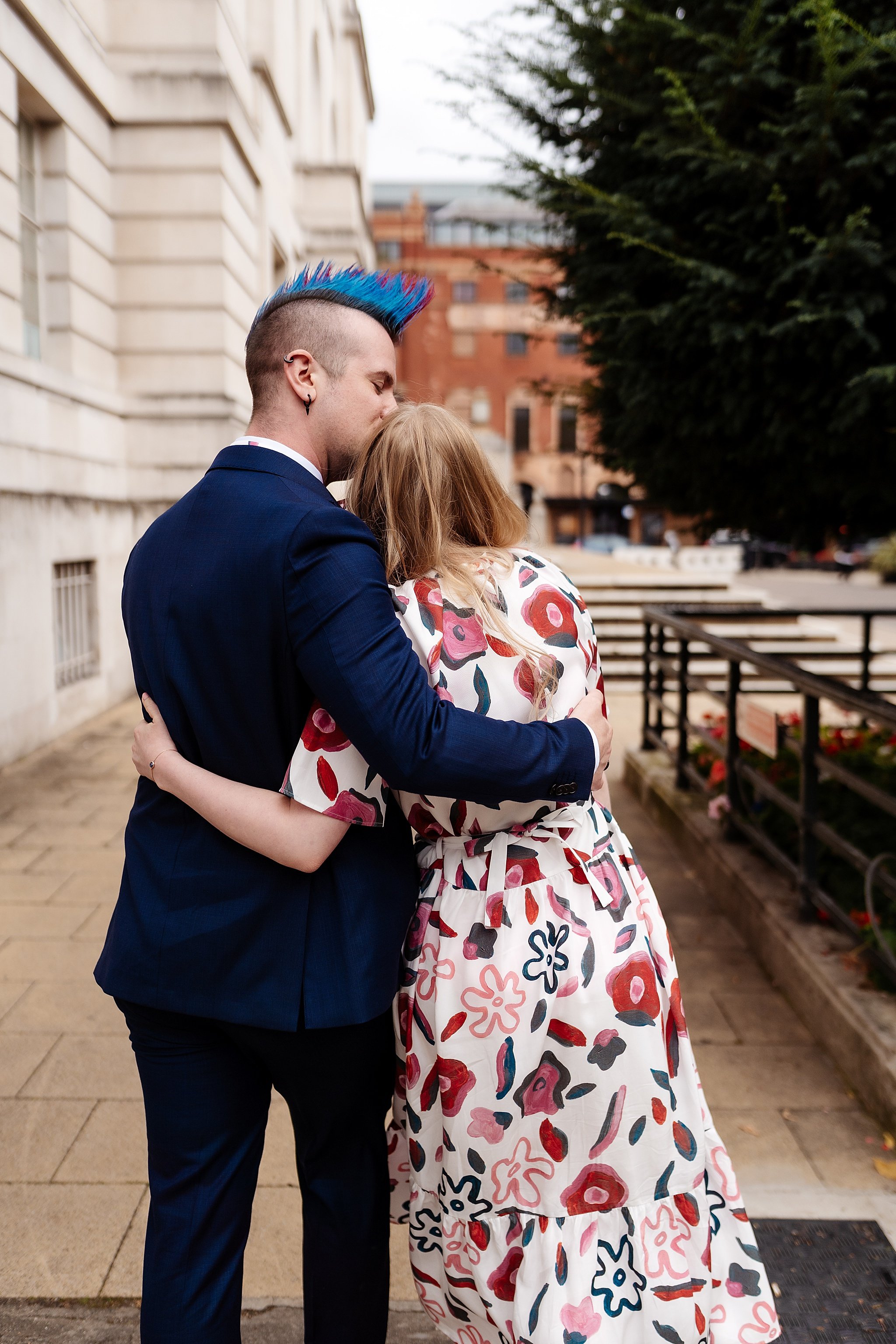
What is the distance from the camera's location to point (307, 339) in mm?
1645

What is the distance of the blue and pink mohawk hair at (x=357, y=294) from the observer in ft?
5.49

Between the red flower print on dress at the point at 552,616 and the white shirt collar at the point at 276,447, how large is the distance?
388 millimetres

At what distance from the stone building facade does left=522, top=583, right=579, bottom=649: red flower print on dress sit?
6535mm

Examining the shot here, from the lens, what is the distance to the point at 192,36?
34.1ft

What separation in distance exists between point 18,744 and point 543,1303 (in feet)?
22.6

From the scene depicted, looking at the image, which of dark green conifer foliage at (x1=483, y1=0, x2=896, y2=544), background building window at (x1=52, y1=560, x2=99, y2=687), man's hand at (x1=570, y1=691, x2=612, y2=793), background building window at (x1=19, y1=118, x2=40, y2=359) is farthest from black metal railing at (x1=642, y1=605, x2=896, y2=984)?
background building window at (x1=19, y1=118, x2=40, y2=359)

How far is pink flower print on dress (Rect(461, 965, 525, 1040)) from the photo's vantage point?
162cm

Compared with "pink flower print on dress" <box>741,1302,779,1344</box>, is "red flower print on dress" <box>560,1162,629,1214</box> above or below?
above

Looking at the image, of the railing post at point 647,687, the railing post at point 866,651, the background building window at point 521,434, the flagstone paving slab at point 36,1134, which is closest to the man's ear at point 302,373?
the flagstone paving slab at point 36,1134

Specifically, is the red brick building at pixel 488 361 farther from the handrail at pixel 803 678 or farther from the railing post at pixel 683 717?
the handrail at pixel 803 678

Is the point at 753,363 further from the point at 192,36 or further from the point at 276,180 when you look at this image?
the point at 276,180

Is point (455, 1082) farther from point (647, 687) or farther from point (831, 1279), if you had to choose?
point (647, 687)

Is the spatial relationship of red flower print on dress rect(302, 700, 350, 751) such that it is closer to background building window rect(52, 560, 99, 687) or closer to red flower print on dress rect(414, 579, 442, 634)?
red flower print on dress rect(414, 579, 442, 634)

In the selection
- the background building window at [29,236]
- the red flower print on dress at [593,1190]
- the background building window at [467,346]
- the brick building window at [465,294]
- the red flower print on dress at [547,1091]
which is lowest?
the red flower print on dress at [593,1190]
